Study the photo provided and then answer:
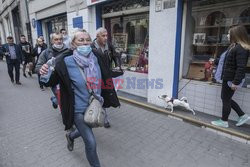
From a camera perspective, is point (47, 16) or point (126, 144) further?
point (47, 16)

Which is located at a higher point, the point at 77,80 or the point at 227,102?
the point at 77,80

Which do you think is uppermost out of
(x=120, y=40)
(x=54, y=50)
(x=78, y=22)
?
(x=78, y=22)

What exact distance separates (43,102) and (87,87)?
12.3 feet

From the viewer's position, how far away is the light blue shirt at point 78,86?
2182mm

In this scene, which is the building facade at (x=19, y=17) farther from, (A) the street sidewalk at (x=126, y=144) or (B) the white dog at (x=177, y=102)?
(B) the white dog at (x=177, y=102)

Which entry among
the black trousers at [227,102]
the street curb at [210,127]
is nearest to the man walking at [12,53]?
the street curb at [210,127]

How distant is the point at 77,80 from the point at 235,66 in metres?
2.53

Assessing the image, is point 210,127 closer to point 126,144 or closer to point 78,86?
point 126,144

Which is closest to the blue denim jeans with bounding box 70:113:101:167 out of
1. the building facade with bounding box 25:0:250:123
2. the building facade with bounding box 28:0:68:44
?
the building facade with bounding box 25:0:250:123

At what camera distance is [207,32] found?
14.0ft

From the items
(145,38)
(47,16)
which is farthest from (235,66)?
(47,16)

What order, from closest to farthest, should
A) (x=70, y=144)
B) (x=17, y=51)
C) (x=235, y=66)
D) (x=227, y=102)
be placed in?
1. (x=70, y=144)
2. (x=235, y=66)
3. (x=227, y=102)
4. (x=17, y=51)

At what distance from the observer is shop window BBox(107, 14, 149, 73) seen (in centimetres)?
557

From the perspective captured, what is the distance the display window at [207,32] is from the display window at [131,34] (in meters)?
1.31
